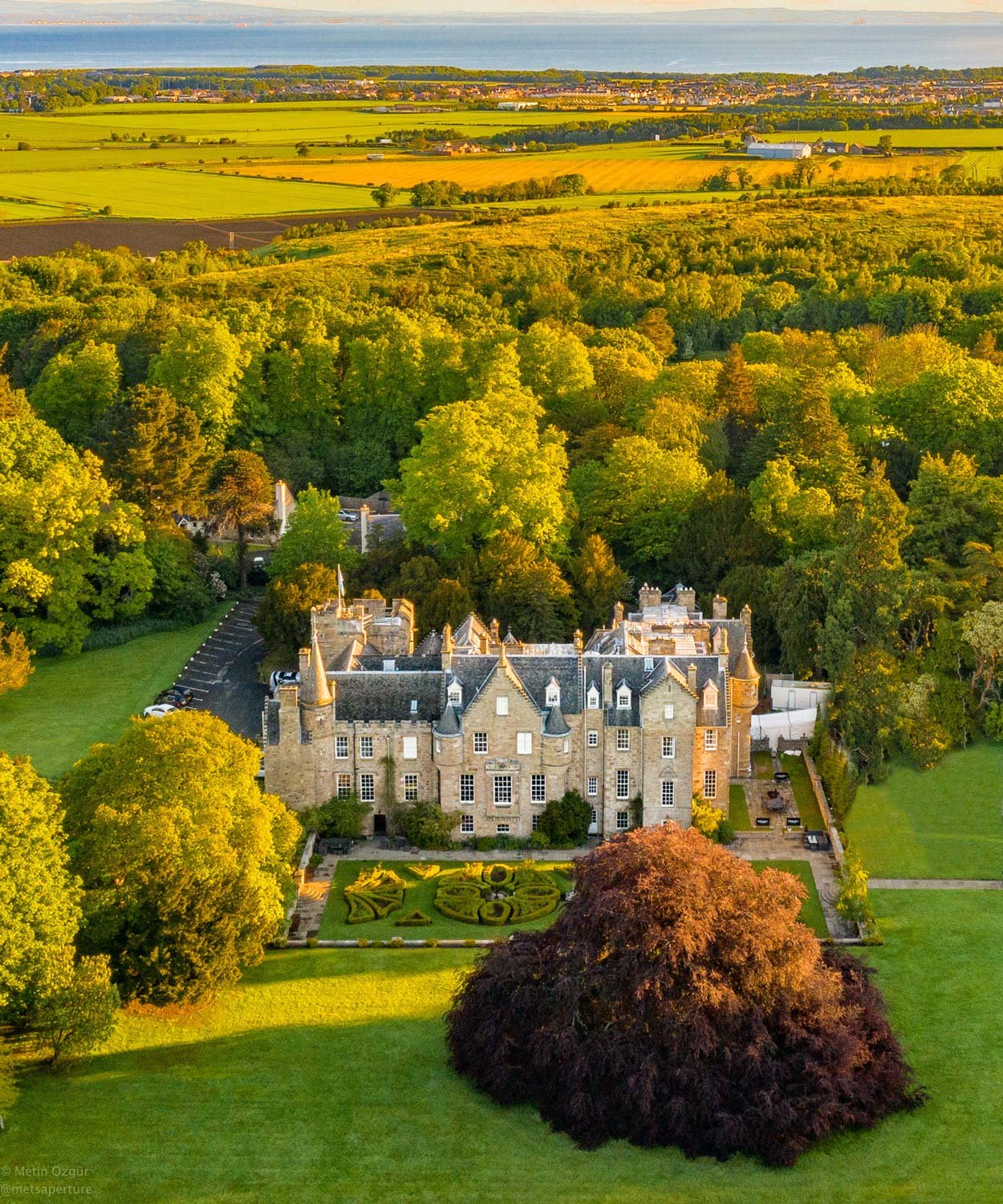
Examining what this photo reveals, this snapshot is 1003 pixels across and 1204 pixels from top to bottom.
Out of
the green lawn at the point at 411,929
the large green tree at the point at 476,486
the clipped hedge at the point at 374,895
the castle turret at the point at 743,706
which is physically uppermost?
the large green tree at the point at 476,486

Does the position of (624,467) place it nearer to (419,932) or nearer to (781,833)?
(781,833)

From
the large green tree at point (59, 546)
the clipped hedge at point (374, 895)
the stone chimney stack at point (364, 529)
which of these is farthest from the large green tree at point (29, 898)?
the stone chimney stack at point (364, 529)

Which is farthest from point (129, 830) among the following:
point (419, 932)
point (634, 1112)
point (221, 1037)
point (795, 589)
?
point (795, 589)

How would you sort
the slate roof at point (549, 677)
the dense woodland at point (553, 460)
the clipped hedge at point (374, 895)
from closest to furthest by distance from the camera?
Answer: 1. the clipped hedge at point (374, 895)
2. the slate roof at point (549, 677)
3. the dense woodland at point (553, 460)

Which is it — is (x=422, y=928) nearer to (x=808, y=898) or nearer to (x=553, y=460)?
(x=808, y=898)

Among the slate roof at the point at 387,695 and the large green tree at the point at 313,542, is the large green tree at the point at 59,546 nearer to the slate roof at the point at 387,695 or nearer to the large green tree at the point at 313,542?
the large green tree at the point at 313,542

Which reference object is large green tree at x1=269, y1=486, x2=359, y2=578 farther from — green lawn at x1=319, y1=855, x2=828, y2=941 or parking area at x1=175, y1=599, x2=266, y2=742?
green lawn at x1=319, y1=855, x2=828, y2=941
